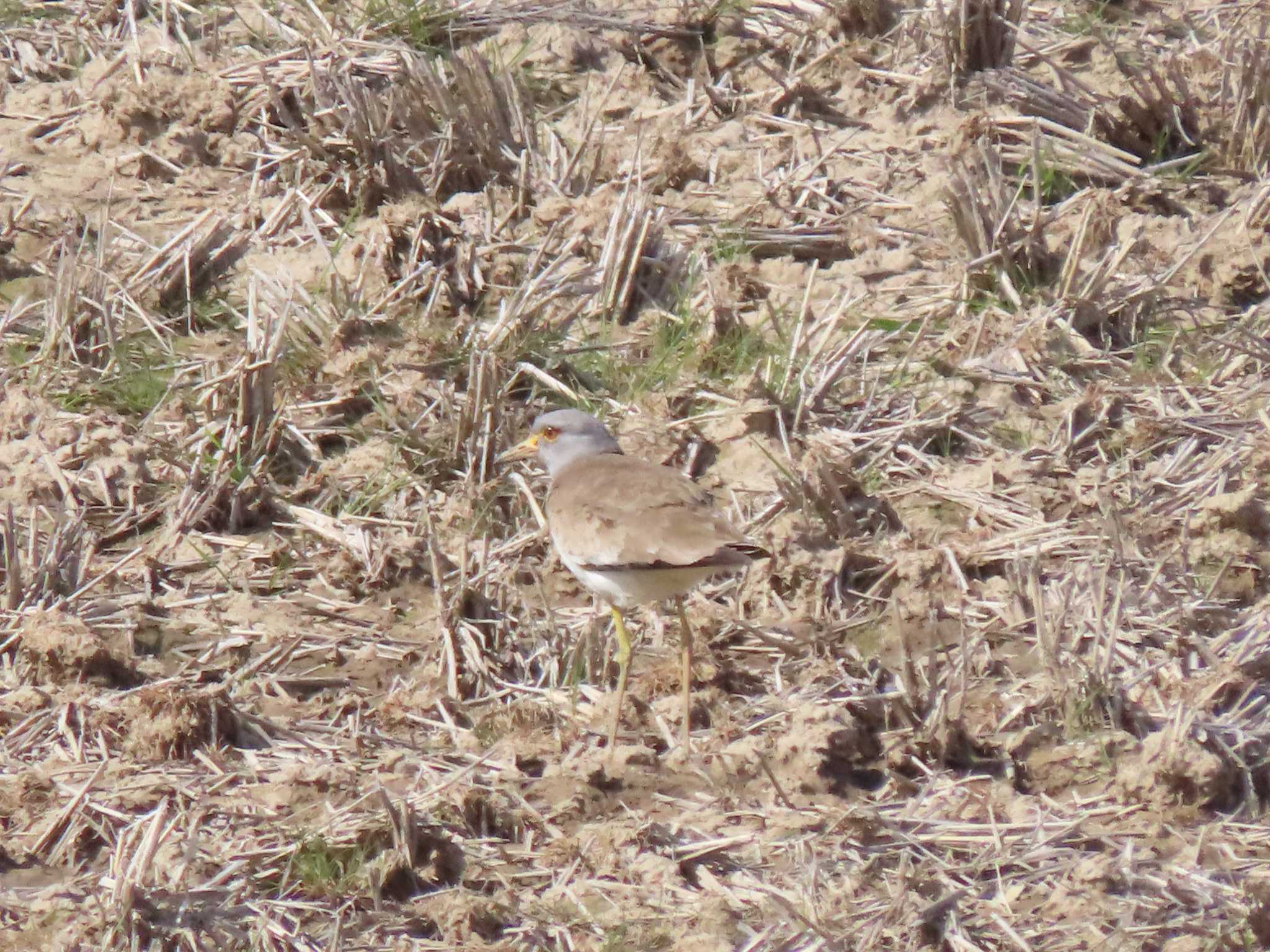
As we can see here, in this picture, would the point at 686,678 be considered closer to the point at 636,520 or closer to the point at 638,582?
the point at 638,582

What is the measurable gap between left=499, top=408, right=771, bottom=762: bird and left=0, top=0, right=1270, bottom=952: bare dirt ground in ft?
0.69

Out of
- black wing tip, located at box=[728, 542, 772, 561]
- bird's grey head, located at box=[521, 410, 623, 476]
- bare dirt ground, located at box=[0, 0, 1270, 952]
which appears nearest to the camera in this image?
bare dirt ground, located at box=[0, 0, 1270, 952]

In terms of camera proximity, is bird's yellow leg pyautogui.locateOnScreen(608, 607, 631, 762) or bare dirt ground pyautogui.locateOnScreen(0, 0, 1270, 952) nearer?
bare dirt ground pyautogui.locateOnScreen(0, 0, 1270, 952)

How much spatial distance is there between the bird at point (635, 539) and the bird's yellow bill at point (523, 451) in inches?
9.3

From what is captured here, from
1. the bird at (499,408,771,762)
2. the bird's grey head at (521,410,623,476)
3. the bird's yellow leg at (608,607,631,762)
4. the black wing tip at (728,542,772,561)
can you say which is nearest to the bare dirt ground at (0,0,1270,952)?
the bird's yellow leg at (608,607,631,762)

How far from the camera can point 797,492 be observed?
650cm

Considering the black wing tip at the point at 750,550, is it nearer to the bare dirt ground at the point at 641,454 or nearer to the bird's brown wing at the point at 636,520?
the bird's brown wing at the point at 636,520

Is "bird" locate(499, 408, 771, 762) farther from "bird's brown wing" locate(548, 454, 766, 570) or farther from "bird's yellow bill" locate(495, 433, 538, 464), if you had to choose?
"bird's yellow bill" locate(495, 433, 538, 464)

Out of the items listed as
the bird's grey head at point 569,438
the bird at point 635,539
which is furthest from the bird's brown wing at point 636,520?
the bird's grey head at point 569,438

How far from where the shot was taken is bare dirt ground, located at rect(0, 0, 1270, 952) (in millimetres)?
5117

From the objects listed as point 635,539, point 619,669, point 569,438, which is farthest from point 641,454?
point 635,539

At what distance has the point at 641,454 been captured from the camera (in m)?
6.95

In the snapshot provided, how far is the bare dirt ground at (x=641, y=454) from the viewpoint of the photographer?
512 centimetres

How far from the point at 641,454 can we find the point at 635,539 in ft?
3.85
